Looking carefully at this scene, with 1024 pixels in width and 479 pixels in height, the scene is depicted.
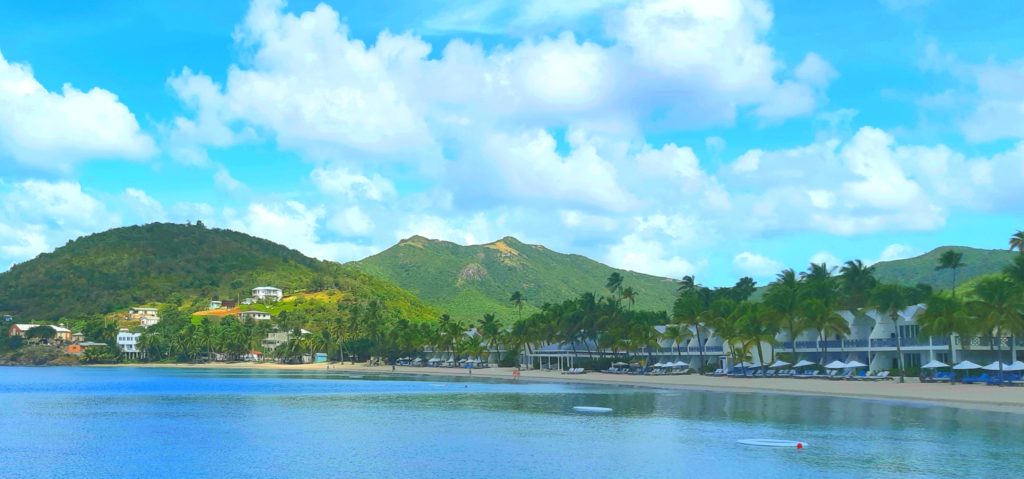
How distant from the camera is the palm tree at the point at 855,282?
109250mm

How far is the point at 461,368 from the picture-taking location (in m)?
167

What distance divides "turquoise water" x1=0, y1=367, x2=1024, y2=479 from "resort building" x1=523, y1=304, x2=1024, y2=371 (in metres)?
12.2

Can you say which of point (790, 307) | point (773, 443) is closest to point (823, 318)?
point (790, 307)

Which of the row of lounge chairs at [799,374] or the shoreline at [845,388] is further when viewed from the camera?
the row of lounge chairs at [799,374]

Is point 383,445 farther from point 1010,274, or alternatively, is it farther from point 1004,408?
point 1010,274

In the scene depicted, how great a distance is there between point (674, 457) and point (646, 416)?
20009 millimetres

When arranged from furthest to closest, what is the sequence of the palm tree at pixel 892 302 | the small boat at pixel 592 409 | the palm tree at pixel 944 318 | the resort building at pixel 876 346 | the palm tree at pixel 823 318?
1. the palm tree at pixel 823 318
2. the palm tree at pixel 892 302
3. the resort building at pixel 876 346
4. the palm tree at pixel 944 318
5. the small boat at pixel 592 409

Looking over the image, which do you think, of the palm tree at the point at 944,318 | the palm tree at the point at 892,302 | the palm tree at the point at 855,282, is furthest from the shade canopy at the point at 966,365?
the palm tree at the point at 855,282

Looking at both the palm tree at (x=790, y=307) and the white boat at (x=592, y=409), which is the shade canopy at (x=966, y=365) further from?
the white boat at (x=592, y=409)

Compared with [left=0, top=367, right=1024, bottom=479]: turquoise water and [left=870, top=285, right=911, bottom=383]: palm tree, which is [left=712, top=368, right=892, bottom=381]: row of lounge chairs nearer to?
[left=870, top=285, right=911, bottom=383]: palm tree

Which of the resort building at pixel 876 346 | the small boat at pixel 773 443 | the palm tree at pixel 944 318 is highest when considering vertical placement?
the palm tree at pixel 944 318

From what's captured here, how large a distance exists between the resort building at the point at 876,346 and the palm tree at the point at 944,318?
3.48m

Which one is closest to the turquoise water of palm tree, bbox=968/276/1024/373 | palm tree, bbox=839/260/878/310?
→ palm tree, bbox=968/276/1024/373

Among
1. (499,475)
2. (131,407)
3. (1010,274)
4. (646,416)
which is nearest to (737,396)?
(646,416)
